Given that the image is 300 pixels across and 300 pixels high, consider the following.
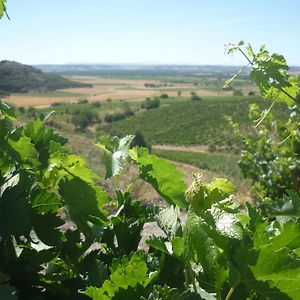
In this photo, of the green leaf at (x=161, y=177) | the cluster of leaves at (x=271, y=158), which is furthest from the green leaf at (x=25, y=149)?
the cluster of leaves at (x=271, y=158)

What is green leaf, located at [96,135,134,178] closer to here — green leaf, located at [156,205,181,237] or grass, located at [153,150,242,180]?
green leaf, located at [156,205,181,237]

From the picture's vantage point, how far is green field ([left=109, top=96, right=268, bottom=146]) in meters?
81.4

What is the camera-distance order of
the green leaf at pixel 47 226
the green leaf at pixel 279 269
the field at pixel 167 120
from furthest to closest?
the field at pixel 167 120
the green leaf at pixel 47 226
the green leaf at pixel 279 269

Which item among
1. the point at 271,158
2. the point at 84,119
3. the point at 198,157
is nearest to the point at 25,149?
the point at 271,158

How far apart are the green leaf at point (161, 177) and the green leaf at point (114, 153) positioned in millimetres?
98

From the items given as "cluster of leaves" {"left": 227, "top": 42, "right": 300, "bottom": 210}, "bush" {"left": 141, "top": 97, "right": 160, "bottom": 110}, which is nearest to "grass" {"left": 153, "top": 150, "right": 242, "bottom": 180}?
"bush" {"left": 141, "top": 97, "right": 160, "bottom": 110}

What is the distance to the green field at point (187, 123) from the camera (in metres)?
81.4

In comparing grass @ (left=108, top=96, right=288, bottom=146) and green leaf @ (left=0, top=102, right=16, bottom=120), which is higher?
green leaf @ (left=0, top=102, right=16, bottom=120)

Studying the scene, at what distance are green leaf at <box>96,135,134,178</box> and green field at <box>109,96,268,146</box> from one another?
7404 centimetres

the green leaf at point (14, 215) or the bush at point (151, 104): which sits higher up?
the green leaf at point (14, 215)

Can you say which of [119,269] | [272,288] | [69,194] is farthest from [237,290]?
[69,194]

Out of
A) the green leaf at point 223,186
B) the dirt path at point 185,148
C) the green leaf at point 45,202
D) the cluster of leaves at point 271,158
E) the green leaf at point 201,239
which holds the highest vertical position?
the green leaf at point 223,186

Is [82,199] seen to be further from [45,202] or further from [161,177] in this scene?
[161,177]

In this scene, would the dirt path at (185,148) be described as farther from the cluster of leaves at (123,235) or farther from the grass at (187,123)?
the cluster of leaves at (123,235)
